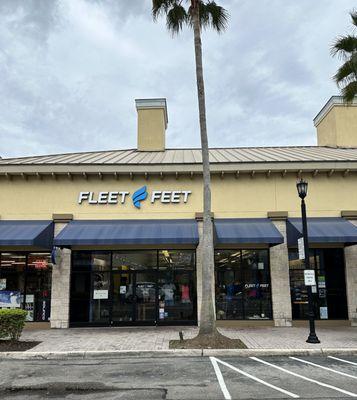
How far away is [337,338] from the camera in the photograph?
13.9 m

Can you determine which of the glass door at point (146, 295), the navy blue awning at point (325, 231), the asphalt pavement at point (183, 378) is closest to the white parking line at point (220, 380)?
the asphalt pavement at point (183, 378)

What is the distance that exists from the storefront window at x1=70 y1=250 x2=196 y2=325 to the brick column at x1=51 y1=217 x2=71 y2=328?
1.07 feet

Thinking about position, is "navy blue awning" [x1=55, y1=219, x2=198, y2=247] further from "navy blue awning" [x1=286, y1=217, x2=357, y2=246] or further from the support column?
"navy blue awning" [x1=286, y1=217, x2=357, y2=246]

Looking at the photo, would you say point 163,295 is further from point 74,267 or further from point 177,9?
point 177,9

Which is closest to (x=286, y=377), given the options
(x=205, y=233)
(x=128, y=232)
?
(x=205, y=233)

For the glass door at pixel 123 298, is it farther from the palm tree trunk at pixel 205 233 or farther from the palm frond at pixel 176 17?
the palm frond at pixel 176 17

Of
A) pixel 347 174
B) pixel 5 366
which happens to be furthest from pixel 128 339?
pixel 347 174

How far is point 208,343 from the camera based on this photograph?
12500 millimetres

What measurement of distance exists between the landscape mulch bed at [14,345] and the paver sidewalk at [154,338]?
0.27 m

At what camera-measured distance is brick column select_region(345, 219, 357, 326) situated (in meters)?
17.4

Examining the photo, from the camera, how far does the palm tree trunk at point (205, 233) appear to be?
13305mm

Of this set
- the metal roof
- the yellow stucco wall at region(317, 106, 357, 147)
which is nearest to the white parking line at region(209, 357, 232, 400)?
the metal roof

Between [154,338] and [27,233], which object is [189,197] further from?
[27,233]

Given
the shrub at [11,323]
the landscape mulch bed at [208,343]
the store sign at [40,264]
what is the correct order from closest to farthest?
1. the landscape mulch bed at [208,343]
2. the shrub at [11,323]
3. the store sign at [40,264]
